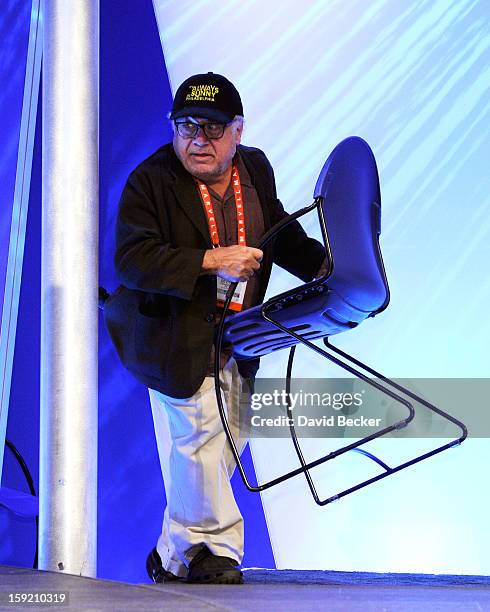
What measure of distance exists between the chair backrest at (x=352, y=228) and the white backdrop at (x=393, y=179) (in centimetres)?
95

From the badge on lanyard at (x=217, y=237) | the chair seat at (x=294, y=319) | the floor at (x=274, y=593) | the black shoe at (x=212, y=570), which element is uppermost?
the badge on lanyard at (x=217, y=237)

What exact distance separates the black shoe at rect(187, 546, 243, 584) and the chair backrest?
713 millimetres

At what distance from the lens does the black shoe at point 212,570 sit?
235 centimetres

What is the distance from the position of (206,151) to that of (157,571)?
3.58ft

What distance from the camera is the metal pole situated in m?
2.45

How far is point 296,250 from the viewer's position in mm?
2781

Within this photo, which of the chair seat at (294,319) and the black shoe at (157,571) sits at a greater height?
the chair seat at (294,319)

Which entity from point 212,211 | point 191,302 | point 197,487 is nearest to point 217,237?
point 212,211

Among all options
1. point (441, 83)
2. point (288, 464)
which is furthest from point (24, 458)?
point (441, 83)

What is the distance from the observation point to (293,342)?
2.45m

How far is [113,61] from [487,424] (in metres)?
1.80

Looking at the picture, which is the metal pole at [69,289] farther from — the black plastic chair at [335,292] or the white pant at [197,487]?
the black plastic chair at [335,292]

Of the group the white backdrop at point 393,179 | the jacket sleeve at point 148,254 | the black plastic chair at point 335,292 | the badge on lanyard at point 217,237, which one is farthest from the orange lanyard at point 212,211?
the white backdrop at point 393,179

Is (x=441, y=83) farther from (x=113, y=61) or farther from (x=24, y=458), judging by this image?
(x=24, y=458)
